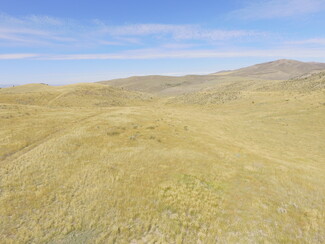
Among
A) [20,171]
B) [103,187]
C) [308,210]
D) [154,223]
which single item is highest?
[20,171]

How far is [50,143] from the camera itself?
18.9m

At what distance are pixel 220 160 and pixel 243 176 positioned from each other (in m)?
2.91

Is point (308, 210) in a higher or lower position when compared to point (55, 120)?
lower

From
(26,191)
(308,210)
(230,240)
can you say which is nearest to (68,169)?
(26,191)

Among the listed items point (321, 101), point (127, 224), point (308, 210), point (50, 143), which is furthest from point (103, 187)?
point (321, 101)

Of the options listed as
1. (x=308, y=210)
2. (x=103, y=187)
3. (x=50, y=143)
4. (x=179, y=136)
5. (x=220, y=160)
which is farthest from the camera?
(x=179, y=136)

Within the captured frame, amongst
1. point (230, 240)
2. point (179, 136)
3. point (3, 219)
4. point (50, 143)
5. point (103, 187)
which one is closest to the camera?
point (230, 240)

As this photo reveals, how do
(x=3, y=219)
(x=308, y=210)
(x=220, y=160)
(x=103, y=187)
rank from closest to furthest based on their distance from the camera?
(x=3, y=219)
(x=308, y=210)
(x=103, y=187)
(x=220, y=160)

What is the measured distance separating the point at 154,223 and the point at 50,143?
14.3 m

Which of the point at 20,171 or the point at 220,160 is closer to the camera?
the point at 20,171

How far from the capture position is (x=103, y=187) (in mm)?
12664

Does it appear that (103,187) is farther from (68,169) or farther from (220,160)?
(220,160)

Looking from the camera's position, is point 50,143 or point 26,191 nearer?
point 26,191

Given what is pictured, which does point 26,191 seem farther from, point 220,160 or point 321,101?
point 321,101
